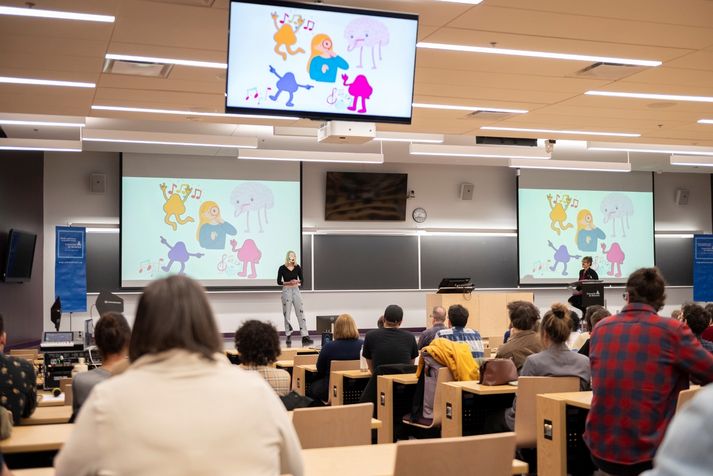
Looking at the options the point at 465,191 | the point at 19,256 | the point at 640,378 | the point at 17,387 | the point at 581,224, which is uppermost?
the point at 465,191

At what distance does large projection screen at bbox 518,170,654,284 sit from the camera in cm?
1684

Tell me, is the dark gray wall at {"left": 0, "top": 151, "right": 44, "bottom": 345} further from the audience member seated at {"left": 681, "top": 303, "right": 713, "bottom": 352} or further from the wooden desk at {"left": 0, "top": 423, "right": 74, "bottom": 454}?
the audience member seated at {"left": 681, "top": 303, "right": 713, "bottom": 352}

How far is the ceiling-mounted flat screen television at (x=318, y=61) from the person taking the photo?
4992 mm

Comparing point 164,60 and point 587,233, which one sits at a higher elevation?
point 164,60

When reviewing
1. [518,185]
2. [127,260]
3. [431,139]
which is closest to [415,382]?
[431,139]

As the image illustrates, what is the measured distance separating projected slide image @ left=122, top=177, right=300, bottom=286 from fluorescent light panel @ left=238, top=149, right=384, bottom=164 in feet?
7.67

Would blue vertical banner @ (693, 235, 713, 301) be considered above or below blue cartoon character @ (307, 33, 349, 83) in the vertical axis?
below

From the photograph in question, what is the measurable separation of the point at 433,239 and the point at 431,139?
15.7ft

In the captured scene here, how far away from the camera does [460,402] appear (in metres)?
5.80

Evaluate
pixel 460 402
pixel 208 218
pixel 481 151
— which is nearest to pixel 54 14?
pixel 460 402

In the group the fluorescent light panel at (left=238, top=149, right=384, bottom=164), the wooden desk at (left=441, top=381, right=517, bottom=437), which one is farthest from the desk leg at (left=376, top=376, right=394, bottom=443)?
the fluorescent light panel at (left=238, top=149, right=384, bottom=164)

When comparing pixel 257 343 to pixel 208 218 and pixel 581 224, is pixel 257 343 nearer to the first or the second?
pixel 208 218

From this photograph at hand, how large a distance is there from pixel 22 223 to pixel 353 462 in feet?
38.0

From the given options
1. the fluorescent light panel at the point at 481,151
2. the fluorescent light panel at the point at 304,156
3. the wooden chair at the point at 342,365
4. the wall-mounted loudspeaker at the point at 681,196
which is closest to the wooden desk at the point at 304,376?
the wooden chair at the point at 342,365
